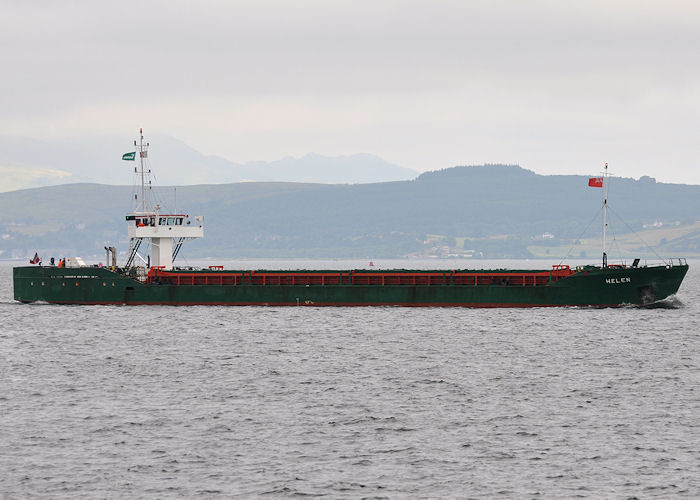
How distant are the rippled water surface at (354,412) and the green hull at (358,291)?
6180 millimetres

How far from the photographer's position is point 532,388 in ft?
141

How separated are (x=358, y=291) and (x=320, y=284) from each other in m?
3.90

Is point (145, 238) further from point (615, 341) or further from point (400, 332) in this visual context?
point (615, 341)

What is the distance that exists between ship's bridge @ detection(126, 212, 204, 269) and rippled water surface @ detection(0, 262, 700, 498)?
18.4 meters

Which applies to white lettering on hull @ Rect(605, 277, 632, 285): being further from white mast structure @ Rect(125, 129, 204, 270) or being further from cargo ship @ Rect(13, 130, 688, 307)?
white mast structure @ Rect(125, 129, 204, 270)

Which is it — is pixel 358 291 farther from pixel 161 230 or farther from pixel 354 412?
pixel 354 412

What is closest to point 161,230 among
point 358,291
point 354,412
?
point 358,291

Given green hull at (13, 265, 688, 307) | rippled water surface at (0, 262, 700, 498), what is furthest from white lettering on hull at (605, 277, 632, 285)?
rippled water surface at (0, 262, 700, 498)

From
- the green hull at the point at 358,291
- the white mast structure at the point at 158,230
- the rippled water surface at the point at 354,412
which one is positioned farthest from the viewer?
the white mast structure at the point at 158,230

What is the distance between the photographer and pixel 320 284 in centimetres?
7912

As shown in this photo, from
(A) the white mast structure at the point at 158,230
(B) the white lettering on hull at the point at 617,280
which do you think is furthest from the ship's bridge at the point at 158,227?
(B) the white lettering on hull at the point at 617,280

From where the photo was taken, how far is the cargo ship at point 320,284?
72.4 meters

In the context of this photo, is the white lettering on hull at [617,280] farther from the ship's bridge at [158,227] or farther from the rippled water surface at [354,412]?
the ship's bridge at [158,227]

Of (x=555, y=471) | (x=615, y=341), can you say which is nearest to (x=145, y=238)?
(x=615, y=341)
